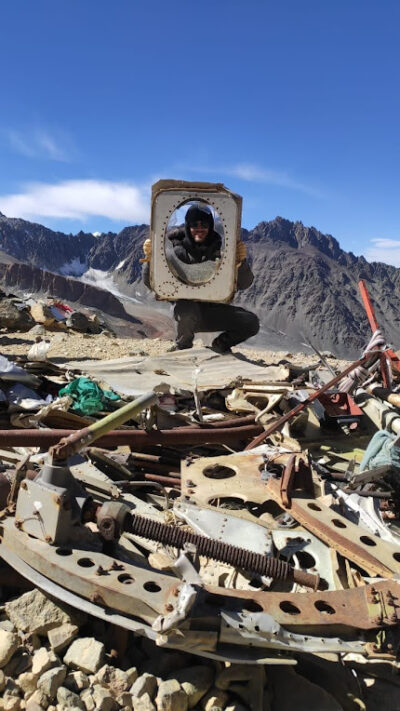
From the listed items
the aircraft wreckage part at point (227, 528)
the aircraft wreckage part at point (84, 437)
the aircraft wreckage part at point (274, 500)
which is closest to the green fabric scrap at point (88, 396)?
the aircraft wreckage part at point (274, 500)

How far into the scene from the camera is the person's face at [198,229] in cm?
627

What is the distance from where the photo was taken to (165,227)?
20.8 feet

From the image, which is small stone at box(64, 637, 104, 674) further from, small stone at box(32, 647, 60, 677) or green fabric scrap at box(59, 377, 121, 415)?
green fabric scrap at box(59, 377, 121, 415)

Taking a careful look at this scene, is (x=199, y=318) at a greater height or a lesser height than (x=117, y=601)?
greater

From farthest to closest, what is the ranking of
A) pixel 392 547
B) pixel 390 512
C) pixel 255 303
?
pixel 255 303 → pixel 390 512 → pixel 392 547

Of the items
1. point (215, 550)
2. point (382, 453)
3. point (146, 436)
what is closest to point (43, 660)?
point (215, 550)

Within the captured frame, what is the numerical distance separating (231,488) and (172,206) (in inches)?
155

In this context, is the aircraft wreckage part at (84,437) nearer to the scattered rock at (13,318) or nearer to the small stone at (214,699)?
the small stone at (214,699)

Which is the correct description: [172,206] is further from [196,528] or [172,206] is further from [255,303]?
[255,303]

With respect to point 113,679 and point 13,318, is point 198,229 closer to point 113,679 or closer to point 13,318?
point 113,679

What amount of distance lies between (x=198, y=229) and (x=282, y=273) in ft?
205

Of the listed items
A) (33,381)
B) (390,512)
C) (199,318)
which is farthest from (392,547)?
(199,318)

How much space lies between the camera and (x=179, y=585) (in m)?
1.99

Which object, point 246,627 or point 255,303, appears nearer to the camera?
point 246,627
